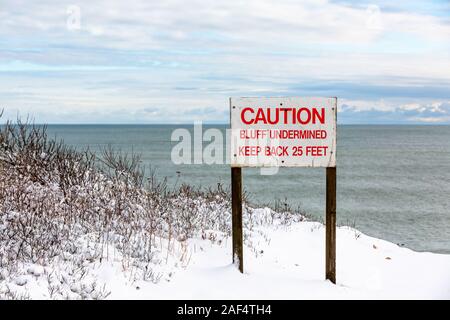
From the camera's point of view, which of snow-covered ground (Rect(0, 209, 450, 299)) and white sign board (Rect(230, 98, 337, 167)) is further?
white sign board (Rect(230, 98, 337, 167))

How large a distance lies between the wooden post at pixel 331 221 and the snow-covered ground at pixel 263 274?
240mm

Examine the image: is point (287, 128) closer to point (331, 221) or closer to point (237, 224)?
point (331, 221)

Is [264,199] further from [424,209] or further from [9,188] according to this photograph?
[9,188]

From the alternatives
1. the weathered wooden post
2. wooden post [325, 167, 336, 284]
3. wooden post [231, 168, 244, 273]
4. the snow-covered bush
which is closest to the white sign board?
the weathered wooden post

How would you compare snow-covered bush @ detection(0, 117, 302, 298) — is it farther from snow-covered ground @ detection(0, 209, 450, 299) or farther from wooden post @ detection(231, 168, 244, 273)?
wooden post @ detection(231, 168, 244, 273)

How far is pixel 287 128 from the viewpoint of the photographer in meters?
7.68

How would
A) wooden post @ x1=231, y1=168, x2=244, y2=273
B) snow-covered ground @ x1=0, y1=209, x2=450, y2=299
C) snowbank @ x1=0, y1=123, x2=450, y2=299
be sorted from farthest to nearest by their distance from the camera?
wooden post @ x1=231, y1=168, x2=244, y2=273
snowbank @ x1=0, y1=123, x2=450, y2=299
snow-covered ground @ x1=0, y1=209, x2=450, y2=299

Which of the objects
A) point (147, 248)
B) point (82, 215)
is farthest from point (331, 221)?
point (82, 215)

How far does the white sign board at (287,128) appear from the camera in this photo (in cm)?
764

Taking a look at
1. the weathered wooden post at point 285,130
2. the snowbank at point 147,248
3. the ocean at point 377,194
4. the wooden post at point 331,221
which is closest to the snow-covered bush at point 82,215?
the snowbank at point 147,248

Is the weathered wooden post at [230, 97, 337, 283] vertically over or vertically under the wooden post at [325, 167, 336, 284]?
over

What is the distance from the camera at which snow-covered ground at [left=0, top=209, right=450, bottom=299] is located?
6.87 m

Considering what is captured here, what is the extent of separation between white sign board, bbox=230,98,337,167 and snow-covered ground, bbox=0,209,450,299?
5.75 feet

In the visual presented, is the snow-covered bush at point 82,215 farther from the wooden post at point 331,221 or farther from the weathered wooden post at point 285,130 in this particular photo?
the wooden post at point 331,221
